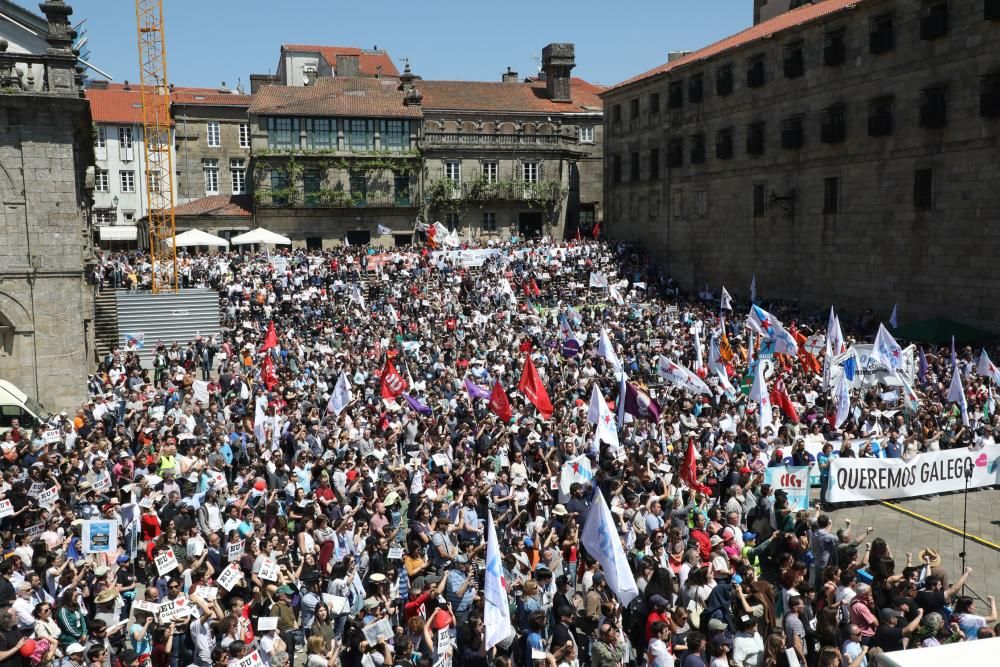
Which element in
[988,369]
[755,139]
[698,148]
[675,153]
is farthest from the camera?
[675,153]

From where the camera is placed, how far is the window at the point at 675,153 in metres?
47.6

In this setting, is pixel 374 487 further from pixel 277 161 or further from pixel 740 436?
pixel 277 161

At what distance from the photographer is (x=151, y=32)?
4238cm

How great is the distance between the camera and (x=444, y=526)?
11.9 meters

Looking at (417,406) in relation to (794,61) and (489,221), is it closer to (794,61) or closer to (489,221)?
(794,61)

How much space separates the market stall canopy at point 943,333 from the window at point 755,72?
15.2m

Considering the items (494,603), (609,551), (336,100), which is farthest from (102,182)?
(494,603)

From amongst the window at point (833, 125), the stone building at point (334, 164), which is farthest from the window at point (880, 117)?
the stone building at point (334, 164)

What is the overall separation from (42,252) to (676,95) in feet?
108

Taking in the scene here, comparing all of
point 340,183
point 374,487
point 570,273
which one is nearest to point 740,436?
point 374,487

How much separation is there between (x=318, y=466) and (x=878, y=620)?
30.1 feet

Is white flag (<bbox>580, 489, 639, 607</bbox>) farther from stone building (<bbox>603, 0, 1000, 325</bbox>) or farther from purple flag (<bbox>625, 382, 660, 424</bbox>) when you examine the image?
stone building (<bbox>603, 0, 1000, 325</bbox>)

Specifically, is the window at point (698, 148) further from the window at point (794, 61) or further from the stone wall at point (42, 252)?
the stone wall at point (42, 252)

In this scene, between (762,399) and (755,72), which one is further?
(755,72)
